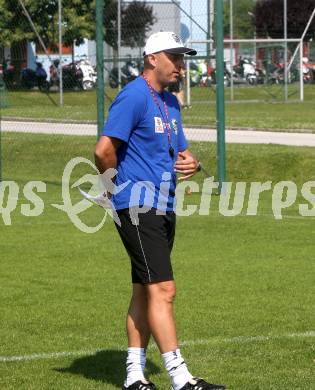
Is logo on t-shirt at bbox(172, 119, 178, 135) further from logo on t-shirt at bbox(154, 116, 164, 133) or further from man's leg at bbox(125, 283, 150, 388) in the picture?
man's leg at bbox(125, 283, 150, 388)

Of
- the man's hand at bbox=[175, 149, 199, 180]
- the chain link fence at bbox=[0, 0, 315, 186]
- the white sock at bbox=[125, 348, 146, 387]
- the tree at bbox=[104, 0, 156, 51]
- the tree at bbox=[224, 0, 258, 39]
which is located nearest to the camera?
the white sock at bbox=[125, 348, 146, 387]

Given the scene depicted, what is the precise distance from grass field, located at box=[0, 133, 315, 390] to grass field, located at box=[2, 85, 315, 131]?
638 cm

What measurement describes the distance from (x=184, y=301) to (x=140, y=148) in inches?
142

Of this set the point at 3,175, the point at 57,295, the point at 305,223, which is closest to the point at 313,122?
the point at 3,175

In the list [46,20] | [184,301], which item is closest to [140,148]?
[184,301]

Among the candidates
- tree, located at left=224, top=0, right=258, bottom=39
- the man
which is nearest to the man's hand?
the man

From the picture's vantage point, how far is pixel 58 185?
73.4 feet

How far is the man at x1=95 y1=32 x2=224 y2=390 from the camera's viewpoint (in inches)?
282

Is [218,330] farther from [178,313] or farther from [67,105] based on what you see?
[67,105]

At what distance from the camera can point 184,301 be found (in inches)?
418

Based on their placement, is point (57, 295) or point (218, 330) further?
point (57, 295)

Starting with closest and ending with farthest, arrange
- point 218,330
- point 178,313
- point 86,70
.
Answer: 1. point 218,330
2. point 178,313
3. point 86,70

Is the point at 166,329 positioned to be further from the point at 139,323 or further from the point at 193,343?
the point at 193,343

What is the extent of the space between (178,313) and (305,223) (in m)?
6.59
